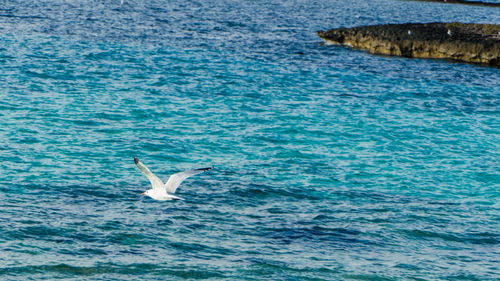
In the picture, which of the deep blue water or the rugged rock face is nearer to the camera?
the deep blue water

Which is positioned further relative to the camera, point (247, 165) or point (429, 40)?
point (429, 40)

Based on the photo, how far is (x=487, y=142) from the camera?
26.5 meters

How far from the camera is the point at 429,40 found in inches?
1975

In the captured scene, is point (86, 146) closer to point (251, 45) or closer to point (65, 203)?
point (65, 203)

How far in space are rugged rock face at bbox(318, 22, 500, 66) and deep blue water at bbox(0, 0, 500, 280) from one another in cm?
244

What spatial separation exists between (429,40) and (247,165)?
107 feet

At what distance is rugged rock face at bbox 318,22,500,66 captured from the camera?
156 feet

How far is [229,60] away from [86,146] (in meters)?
22.9

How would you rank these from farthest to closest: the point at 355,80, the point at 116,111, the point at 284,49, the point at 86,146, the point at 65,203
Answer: the point at 284,49 < the point at 355,80 < the point at 116,111 < the point at 86,146 < the point at 65,203

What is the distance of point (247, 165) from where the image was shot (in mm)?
21453

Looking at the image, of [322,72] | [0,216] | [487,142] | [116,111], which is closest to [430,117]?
[487,142]

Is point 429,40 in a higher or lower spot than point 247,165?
higher

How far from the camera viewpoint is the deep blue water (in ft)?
46.9

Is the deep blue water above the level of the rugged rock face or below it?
below
